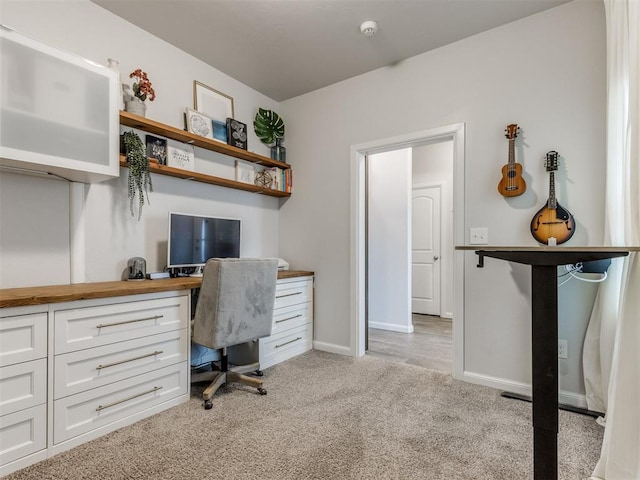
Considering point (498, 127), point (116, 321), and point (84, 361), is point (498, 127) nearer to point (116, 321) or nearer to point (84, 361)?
point (116, 321)

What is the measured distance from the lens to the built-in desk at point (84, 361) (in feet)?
4.83

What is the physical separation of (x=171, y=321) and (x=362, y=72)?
2.67 meters

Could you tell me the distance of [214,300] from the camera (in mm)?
2045

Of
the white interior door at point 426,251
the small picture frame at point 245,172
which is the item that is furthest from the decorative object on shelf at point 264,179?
the white interior door at point 426,251

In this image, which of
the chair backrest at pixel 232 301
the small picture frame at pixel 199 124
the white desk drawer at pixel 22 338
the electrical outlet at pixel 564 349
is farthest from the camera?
the small picture frame at pixel 199 124

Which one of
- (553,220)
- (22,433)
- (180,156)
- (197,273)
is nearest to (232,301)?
(197,273)

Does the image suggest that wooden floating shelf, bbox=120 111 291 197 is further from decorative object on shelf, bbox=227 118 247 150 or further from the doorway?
the doorway

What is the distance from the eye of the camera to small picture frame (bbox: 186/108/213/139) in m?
2.70

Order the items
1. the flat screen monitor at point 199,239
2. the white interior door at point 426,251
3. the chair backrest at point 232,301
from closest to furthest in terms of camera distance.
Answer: the chair backrest at point 232,301 < the flat screen monitor at point 199,239 < the white interior door at point 426,251

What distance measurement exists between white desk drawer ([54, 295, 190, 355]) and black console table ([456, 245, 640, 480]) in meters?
1.90

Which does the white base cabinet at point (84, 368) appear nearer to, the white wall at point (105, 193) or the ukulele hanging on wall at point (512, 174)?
the white wall at point (105, 193)

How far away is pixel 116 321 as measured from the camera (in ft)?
5.97

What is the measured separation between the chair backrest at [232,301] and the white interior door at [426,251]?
347 centimetres

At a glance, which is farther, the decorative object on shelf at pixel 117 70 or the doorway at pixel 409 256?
the doorway at pixel 409 256
